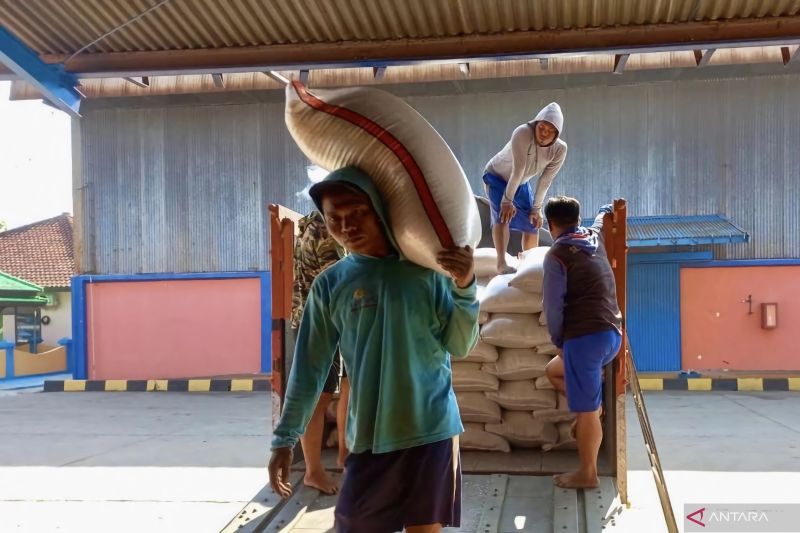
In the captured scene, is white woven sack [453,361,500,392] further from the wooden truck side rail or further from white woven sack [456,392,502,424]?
the wooden truck side rail

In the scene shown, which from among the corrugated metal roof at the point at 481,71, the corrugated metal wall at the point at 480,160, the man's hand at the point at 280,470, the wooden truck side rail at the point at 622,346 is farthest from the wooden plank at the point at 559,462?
the corrugated metal wall at the point at 480,160

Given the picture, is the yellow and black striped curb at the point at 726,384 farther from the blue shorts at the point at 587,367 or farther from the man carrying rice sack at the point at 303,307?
the man carrying rice sack at the point at 303,307

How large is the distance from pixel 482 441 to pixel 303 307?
123 centimetres

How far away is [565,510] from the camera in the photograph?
280 cm

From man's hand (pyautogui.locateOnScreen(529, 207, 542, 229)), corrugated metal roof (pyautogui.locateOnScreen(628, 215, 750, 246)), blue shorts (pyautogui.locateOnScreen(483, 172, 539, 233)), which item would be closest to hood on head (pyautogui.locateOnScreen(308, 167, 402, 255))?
blue shorts (pyautogui.locateOnScreen(483, 172, 539, 233))

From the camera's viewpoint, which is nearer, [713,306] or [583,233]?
[583,233]

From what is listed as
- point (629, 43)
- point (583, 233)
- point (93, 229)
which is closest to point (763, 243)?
Result: point (629, 43)

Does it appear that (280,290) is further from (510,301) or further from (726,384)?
(726,384)

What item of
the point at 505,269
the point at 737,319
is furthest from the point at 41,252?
the point at 505,269

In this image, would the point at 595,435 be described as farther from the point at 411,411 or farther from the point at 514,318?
the point at 411,411

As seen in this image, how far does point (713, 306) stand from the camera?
10.5 meters

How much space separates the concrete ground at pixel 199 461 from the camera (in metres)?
3.88

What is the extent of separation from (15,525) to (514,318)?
2947 mm

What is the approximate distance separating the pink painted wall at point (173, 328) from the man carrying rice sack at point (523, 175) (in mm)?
7342
